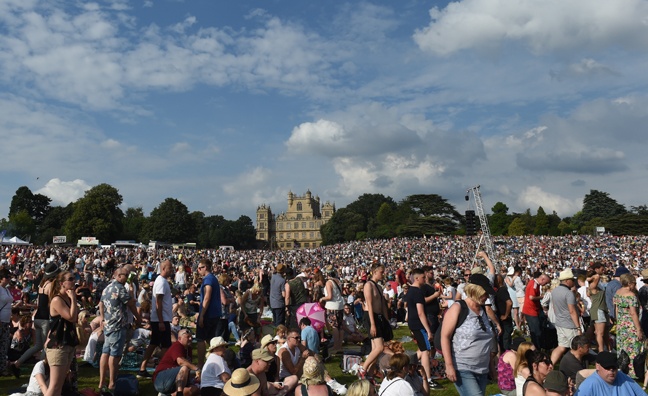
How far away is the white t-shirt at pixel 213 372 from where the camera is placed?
5.24 meters

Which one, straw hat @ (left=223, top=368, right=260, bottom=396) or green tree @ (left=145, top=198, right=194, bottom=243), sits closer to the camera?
straw hat @ (left=223, top=368, right=260, bottom=396)

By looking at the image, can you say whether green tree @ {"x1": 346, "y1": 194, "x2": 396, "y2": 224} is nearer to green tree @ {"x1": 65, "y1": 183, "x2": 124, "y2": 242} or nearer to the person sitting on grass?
green tree @ {"x1": 65, "y1": 183, "x2": 124, "y2": 242}

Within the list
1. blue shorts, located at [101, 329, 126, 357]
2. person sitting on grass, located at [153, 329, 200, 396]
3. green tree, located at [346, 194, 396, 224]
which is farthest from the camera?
green tree, located at [346, 194, 396, 224]

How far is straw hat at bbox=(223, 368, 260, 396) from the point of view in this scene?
4887 mm

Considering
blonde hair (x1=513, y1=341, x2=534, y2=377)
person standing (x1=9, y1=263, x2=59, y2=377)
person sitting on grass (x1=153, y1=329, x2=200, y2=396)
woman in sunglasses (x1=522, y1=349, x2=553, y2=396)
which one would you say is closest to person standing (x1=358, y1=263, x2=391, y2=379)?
blonde hair (x1=513, y1=341, x2=534, y2=377)

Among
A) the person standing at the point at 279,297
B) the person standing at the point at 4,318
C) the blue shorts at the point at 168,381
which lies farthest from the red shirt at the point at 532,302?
the person standing at the point at 4,318

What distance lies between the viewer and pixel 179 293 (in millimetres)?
13172

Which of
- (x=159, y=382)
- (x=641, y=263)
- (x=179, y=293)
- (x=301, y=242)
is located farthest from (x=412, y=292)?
(x=301, y=242)

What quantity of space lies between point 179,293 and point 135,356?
5.60 m

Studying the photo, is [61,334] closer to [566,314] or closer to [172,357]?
[172,357]

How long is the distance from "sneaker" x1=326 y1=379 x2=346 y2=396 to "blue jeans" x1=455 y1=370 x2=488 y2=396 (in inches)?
101

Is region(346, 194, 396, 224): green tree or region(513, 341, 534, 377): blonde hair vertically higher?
region(346, 194, 396, 224): green tree

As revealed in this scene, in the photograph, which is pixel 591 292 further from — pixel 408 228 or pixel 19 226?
pixel 19 226

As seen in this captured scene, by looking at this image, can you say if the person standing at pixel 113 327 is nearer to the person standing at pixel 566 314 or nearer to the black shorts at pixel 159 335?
the black shorts at pixel 159 335
